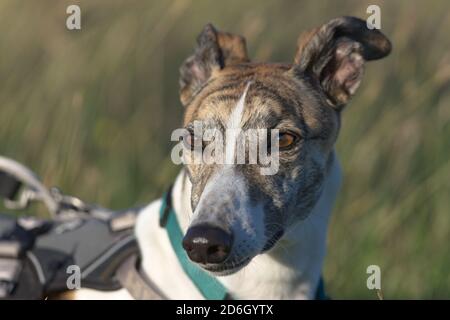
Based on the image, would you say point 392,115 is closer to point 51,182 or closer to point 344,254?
point 344,254

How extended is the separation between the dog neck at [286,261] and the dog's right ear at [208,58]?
1.43 ft

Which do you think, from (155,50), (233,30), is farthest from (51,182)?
(233,30)

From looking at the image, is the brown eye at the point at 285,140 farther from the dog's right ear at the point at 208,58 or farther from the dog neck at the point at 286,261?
the dog's right ear at the point at 208,58

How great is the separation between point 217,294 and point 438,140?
212cm

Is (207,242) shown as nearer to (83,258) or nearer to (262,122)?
(262,122)

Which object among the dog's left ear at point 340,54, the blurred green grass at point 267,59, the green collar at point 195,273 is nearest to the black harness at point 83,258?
the green collar at point 195,273

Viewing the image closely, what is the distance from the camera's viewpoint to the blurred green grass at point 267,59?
5.39 m

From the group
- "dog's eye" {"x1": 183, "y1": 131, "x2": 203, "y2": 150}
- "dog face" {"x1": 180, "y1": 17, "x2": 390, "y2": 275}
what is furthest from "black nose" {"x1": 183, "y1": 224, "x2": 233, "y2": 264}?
"dog's eye" {"x1": 183, "y1": 131, "x2": 203, "y2": 150}

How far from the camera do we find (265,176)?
360cm

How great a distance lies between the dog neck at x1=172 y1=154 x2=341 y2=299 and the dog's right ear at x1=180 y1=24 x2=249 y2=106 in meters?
0.43

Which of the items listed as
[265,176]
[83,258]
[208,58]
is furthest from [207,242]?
[208,58]

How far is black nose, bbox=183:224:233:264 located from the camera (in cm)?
327

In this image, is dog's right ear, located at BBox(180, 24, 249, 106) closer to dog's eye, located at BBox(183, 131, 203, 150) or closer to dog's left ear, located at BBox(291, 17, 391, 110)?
dog's left ear, located at BBox(291, 17, 391, 110)

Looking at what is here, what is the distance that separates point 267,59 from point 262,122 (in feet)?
7.11
